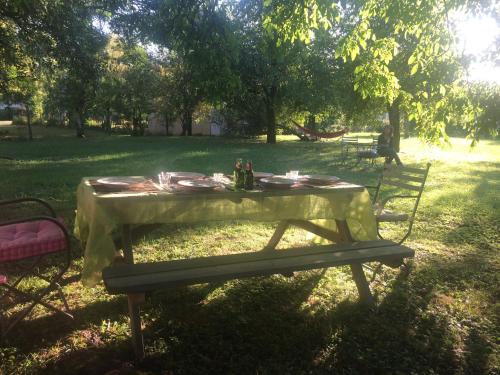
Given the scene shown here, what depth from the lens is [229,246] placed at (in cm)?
491

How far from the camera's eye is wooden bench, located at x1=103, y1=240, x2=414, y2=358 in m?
2.49

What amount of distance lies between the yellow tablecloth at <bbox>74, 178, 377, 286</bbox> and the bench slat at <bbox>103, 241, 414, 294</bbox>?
0.69ft

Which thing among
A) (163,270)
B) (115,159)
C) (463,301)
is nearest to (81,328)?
(163,270)

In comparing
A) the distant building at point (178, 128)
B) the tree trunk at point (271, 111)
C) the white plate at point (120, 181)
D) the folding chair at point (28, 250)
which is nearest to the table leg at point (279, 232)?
the white plate at point (120, 181)

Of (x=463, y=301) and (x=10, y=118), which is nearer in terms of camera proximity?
(x=463, y=301)

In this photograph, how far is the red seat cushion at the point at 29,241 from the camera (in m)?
2.74

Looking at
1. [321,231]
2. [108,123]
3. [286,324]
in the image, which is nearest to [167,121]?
[108,123]

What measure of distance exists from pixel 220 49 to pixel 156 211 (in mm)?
2140

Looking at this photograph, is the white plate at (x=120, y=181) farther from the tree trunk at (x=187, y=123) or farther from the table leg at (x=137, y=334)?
the tree trunk at (x=187, y=123)

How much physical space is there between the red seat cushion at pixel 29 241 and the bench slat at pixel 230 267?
0.55 m

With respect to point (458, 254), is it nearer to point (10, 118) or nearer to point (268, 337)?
point (268, 337)

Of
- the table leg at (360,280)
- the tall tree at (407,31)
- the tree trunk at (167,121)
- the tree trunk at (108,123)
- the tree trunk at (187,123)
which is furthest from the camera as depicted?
the tree trunk at (108,123)

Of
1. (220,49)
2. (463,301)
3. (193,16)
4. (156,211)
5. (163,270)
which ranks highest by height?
(193,16)

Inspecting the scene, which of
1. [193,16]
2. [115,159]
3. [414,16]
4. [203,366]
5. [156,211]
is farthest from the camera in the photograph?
[115,159]
